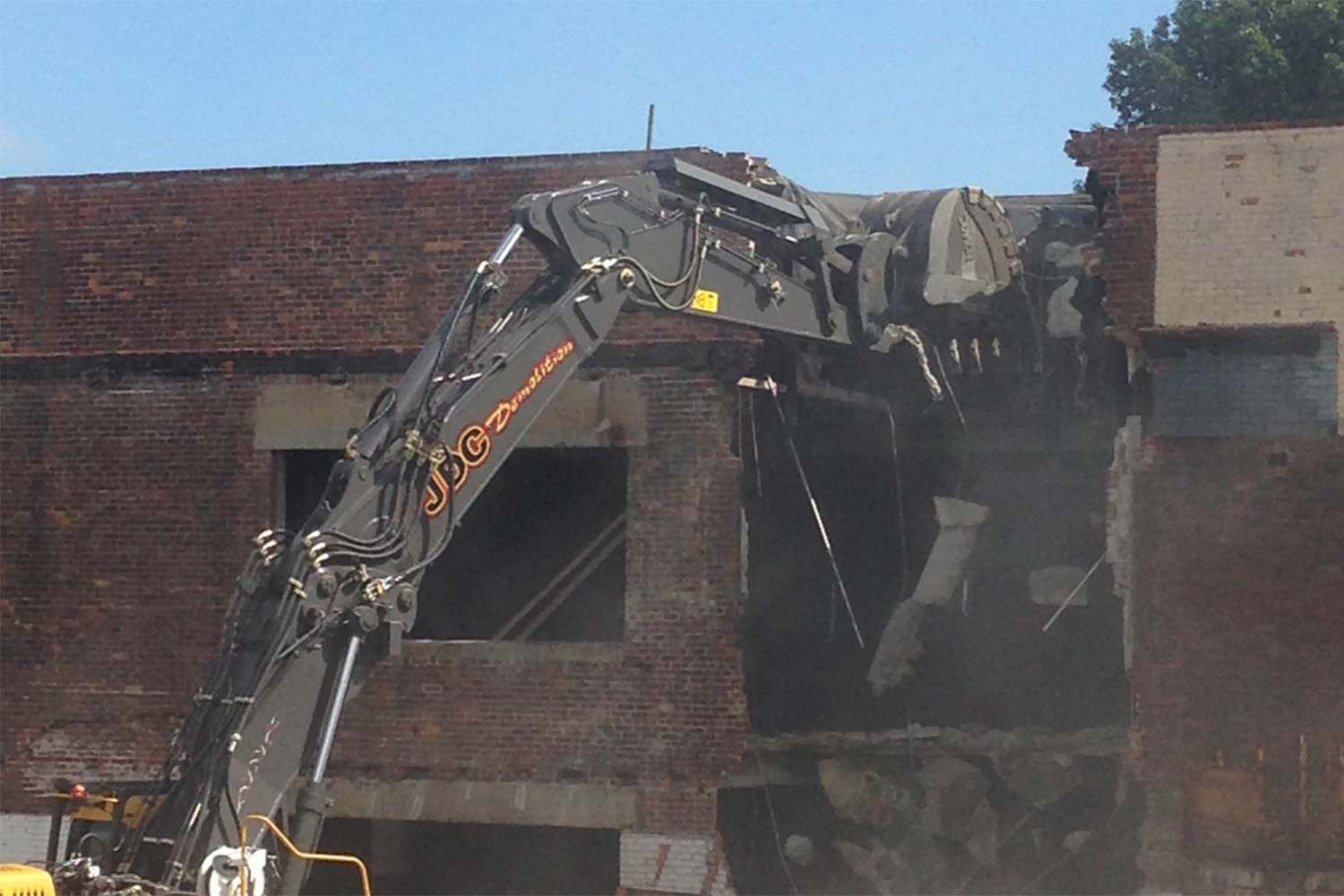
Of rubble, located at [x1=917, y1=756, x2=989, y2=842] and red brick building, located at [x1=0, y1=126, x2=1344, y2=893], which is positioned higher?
red brick building, located at [x1=0, y1=126, x2=1344, y2=893]

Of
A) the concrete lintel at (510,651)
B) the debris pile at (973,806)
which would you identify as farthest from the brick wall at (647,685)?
the debris pile at (973,806)

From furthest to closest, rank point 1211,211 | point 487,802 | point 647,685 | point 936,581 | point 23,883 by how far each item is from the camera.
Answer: point 936,581
point 487,802
point 647,685
point 1211,211
point 23,883

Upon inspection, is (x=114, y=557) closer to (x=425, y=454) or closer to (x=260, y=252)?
(x=260, y=252)

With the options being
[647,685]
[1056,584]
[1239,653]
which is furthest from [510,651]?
[1239,653]

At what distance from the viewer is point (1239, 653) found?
1355 centimetres

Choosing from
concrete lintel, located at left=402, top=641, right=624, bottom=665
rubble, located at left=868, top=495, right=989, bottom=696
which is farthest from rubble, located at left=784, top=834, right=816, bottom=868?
concrete lintel, located at left=402, top=641, right=624, bottom=665

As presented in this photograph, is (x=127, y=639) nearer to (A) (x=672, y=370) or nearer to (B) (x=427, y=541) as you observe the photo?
(A) (x=672, y=370)

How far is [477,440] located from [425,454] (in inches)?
16.8

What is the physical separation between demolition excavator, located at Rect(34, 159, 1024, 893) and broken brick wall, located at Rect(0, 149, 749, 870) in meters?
1.85

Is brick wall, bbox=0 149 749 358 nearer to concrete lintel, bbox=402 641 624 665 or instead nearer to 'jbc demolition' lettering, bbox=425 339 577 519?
concrete lintel, bbox=402 641 624 665

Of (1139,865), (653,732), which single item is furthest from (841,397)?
(1139,865)

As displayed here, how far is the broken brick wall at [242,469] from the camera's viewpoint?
14570mm

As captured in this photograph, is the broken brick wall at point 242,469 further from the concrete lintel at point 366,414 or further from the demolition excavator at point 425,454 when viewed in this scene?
the demolition excavator at point 425,454

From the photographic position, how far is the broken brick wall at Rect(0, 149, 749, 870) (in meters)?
14.6
